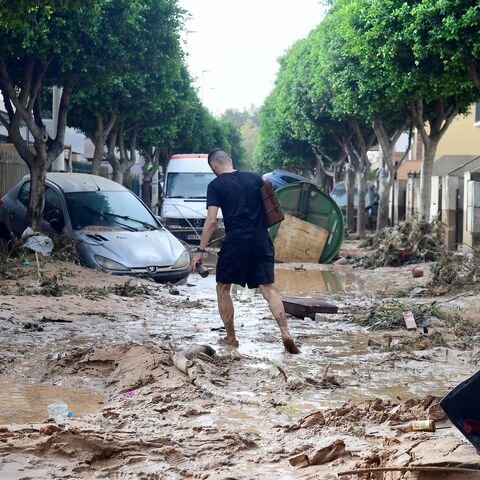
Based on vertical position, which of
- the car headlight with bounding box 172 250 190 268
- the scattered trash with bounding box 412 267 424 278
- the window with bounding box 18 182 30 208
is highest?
the window with bounding box 18 182 30 208

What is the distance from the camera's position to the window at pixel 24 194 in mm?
16656

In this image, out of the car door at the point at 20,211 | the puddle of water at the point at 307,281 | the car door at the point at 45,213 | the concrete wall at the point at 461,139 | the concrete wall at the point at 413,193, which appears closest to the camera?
the car door at the point at 45,213

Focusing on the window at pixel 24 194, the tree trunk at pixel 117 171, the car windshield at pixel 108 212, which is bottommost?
the car windshield at pixel 108 212

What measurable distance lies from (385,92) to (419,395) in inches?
666

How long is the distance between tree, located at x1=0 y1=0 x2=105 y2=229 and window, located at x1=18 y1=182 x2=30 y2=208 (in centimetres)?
32

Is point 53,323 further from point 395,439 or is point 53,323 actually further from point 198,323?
point 395,439

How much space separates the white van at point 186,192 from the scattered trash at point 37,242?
10.6 meters

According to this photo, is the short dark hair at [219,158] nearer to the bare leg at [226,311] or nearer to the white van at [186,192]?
the bare leg at [226,311]

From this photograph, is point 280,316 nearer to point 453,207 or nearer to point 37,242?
point 37,242

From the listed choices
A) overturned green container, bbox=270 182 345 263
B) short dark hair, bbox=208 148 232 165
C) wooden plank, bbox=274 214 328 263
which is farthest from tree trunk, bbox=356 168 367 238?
short dark hair, bbox=208 148 232 165

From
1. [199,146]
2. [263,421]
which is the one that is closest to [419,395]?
[263,421]

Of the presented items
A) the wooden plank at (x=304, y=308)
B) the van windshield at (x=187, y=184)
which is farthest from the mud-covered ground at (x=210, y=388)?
the van windshield at (x=187, y=184)

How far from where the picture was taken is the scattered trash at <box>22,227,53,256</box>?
14453 millimetres

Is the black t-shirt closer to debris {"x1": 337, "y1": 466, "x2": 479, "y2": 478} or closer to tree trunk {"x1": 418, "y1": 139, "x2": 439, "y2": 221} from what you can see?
debris {"x1": 337, "y1": 466, "x2": 479, "y2": 478}
